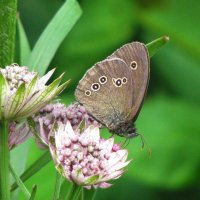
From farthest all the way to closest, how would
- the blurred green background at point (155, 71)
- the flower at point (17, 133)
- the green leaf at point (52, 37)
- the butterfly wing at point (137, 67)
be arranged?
the blurred green background at point (155, 71), the green leaf at point (52, 37), the butterfly wing at point (137, 67), the flower at point (17, 133)

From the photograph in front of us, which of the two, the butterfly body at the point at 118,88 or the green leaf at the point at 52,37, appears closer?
the butterfly body at the point at 118,88

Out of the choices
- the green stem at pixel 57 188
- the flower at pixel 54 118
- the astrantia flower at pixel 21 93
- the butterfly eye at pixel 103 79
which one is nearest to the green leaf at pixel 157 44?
the butterfly eye at pixel 103 79

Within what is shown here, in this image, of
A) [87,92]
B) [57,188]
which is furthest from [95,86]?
[57,188]

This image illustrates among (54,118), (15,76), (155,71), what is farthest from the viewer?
(155,71)

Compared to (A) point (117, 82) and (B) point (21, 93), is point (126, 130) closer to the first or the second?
(A) point (117, 82)

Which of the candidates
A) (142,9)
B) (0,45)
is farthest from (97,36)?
(0,45)

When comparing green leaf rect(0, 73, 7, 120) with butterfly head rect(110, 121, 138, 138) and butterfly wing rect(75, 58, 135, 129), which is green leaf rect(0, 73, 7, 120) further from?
butterfly head rect(110, 121, 138, 138)

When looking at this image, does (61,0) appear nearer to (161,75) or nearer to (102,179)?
(161,75)

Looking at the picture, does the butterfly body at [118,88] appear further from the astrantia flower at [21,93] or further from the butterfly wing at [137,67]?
the astrantia flower at [21,93]
